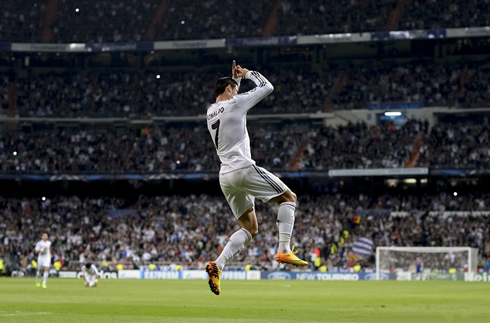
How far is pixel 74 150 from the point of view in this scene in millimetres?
56719

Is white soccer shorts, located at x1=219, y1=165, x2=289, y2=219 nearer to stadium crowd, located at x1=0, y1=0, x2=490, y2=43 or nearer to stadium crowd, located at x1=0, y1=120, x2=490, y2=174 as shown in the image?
stadium crowd, located at x1=0, y1=120, x2=490, y2=174

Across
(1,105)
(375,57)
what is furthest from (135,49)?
(375,57)

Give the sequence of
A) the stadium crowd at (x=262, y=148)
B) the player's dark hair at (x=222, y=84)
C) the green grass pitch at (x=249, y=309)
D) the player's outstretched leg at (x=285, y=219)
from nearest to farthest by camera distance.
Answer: the player's outstretched leg at (x=285, y=219) → the player's dark hair at (x=222, y=84) → the green grass pitch at (x=249, y=309) → the stadium crowd at (x=262, y=148)

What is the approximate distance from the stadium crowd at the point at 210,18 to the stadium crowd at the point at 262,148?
7713 millimetres

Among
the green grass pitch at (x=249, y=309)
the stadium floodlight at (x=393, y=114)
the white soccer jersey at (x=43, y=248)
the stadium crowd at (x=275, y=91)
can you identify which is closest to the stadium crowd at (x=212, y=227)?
the stadium floodlight at (x=393, y=114)

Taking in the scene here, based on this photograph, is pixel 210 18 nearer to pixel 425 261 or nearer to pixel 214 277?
pixel 425 261

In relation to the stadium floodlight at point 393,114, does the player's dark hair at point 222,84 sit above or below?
below

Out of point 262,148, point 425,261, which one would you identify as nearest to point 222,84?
point 425,261

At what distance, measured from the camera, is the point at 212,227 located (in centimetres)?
5022

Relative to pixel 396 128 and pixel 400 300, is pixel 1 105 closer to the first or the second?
pixel 396 128

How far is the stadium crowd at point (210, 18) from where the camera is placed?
184 feet

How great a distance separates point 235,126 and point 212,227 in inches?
1581

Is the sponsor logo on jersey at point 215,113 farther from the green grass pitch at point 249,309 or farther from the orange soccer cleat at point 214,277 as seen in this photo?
the green grass pitch at point 249,309

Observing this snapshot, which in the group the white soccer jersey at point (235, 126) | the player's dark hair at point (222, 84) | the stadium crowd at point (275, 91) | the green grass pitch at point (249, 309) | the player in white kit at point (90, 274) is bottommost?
the green grass pitch at point (249, 309)
